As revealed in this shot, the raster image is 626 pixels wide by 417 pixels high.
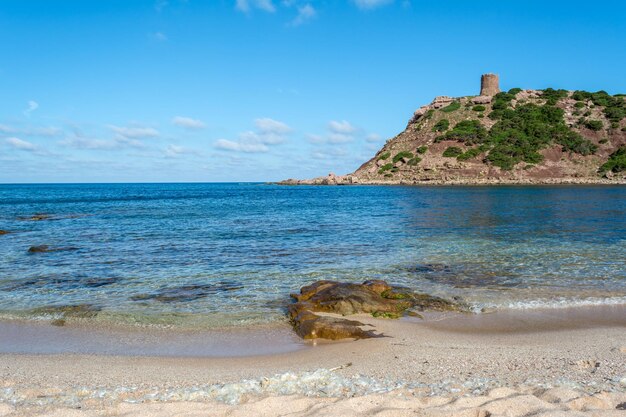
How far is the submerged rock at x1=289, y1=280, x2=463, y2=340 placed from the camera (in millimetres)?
8531

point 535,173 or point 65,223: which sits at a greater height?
point 535,173

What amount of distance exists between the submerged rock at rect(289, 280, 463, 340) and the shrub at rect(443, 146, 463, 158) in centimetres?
8648

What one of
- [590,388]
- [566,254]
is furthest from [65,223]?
[590,388]

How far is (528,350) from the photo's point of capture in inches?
297

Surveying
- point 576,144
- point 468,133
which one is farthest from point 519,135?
point 576,144

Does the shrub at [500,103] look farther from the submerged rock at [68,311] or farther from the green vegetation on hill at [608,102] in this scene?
the submerged rock at [68,311]

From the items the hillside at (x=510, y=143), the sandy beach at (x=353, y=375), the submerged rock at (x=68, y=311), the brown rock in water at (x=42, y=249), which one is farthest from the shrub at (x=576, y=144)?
the submerged rock at (x=68, y=311)

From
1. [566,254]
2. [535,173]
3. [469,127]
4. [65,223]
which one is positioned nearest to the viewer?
[566,254]

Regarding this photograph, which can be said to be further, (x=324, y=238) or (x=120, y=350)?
(x=324, y=238)

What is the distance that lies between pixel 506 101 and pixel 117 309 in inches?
4483

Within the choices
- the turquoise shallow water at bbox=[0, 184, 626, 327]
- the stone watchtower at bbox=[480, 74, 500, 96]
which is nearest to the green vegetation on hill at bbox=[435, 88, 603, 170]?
the stone watchtower at bbox=[480, 74, 500, 96]

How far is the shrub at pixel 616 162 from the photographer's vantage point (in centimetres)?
8250

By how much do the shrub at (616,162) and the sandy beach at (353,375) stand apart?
87.5 m

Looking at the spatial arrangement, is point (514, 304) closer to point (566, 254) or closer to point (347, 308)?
point (347, 308)
